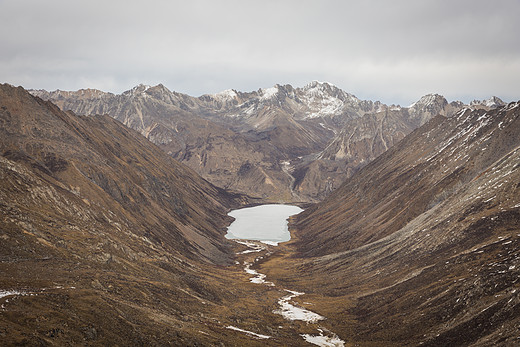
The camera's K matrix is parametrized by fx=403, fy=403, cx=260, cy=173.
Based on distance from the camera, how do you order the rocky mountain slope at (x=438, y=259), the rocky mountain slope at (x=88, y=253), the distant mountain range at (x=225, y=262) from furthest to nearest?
the rocky mountain slope at (x=438, y=259) → the distant mountain range at (x=225, y=262) → the rocky mountain slope at (x=88, y=253)

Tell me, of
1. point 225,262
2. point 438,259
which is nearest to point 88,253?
point 438,259

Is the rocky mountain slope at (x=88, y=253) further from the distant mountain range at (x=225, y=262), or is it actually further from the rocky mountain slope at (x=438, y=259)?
the rocky mountain slope at (x=438, y=259)

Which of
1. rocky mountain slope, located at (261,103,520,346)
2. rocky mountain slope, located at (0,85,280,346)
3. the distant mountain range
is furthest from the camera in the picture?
rocky mountain slope, located at (261,103,520,346)

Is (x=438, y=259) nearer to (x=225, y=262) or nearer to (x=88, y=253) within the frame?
(x=88, y=253)

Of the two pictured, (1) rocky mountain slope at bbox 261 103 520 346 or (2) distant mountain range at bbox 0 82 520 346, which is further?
(1) rocky mountain slope at bbox 261 103 520 346

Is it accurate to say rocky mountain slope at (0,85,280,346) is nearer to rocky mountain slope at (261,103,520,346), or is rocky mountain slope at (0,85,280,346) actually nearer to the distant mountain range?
the distant mountain range

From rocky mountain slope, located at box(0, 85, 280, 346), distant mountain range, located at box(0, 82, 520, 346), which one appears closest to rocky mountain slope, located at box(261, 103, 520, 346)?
distant mountain range, located at box(0, 82, 520, 346)

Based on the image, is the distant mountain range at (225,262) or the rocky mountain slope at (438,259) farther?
the rocky mountain slope at (438,259)

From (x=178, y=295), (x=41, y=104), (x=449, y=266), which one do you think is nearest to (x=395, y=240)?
(x=449, y=266)

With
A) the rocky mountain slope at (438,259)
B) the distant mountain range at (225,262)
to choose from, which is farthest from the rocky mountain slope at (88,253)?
the rocky mountain slope at (438,259)
